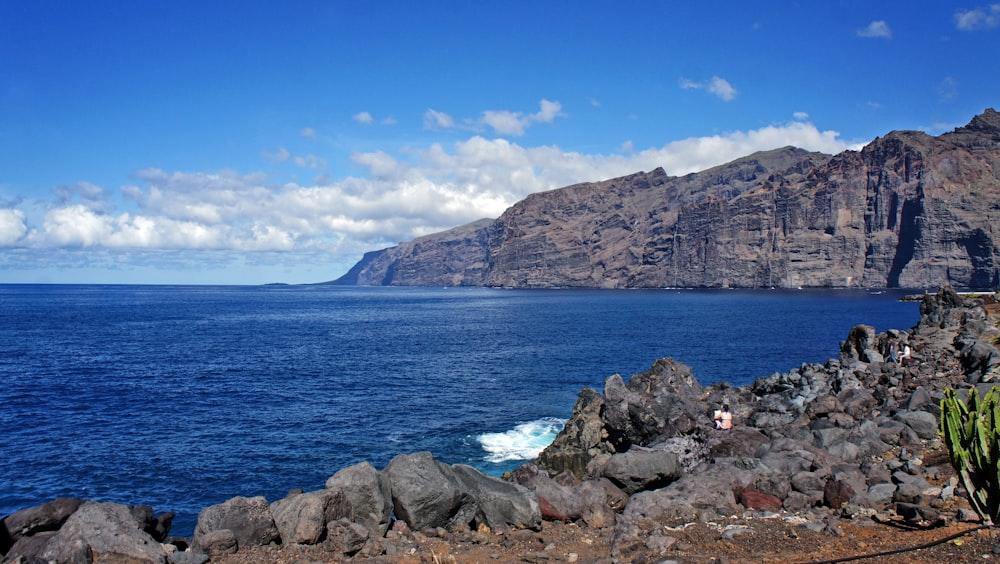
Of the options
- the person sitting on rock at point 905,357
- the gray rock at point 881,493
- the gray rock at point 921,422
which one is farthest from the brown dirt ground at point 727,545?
the person sitting on rock at point 905,357

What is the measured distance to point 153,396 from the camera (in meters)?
43.0

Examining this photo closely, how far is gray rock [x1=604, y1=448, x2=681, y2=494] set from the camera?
55.5ft

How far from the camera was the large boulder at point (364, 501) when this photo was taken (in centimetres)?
1372

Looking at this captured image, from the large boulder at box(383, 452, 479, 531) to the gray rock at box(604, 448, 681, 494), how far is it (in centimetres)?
444

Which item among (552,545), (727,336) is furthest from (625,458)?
(727,336)

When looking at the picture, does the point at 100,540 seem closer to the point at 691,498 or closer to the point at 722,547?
the point at 722,547

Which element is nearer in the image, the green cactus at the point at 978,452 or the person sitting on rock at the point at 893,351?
the green cactus at the point at 978,452

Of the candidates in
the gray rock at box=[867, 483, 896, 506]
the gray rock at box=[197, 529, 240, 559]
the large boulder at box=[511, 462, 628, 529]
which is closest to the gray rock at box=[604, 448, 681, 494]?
the large boulder at box=[511, 462, 628, 529]

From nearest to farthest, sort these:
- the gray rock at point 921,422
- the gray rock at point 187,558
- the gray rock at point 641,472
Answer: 1. the gray rock at point 187,558
2. the gray rock at point 641,472
3. the gray rock at point 921,422

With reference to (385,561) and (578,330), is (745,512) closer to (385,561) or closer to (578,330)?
(385,561)

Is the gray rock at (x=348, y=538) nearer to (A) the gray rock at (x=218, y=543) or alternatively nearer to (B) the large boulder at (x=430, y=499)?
(B) the large boulder at (x=430, y=499)

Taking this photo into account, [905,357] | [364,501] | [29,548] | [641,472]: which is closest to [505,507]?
[364,501]

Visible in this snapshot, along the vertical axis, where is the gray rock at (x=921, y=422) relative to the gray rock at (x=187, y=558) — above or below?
above

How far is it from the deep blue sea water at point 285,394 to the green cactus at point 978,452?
1980 cm
